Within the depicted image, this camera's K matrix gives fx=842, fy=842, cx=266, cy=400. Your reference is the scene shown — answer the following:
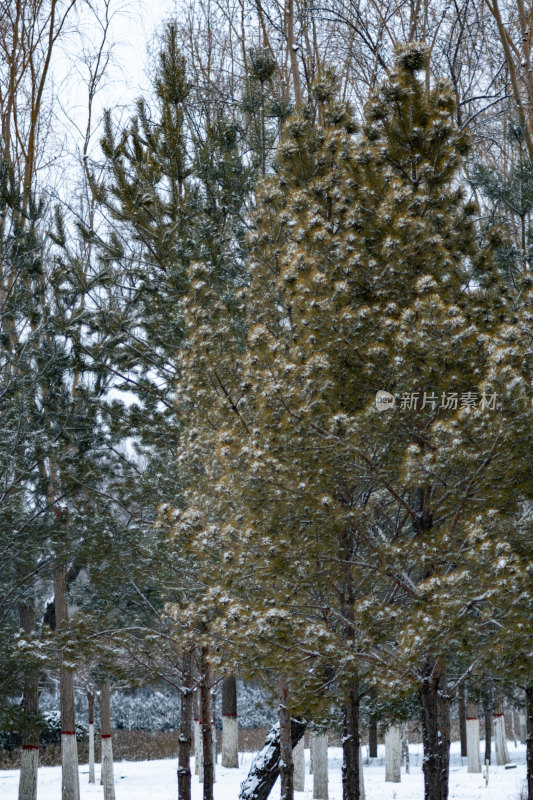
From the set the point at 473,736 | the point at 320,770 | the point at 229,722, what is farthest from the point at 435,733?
the point at 473,736

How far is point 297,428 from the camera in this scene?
732 cm

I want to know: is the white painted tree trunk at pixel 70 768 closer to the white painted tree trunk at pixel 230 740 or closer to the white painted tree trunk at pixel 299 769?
the white painted tree trunk at pixel 299 769

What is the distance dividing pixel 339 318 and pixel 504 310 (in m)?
1.83

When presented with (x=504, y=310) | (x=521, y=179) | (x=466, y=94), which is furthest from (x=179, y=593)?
(x=466, y=94)

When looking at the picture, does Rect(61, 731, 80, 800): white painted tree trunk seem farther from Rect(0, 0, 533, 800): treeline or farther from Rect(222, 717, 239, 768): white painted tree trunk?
Rect(222, 717, 239, 768): white painted tree trunk

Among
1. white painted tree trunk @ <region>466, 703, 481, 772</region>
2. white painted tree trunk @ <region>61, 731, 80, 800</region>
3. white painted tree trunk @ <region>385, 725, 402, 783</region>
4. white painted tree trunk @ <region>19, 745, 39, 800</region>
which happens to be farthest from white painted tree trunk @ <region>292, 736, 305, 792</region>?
white painted tree trunk @ <region>19, 745, 39, 800</region>

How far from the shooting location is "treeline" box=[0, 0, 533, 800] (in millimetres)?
7195

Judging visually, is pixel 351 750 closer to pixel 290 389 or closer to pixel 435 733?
pixel 435 733

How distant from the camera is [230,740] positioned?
71.7 feet

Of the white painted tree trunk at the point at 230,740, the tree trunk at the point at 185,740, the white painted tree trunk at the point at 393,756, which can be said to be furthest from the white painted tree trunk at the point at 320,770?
the white painted tree trunk at the point at 393,756

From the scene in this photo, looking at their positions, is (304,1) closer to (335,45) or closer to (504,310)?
(335,45)

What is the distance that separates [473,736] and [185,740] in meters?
12.7

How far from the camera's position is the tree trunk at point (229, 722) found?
2102 cm

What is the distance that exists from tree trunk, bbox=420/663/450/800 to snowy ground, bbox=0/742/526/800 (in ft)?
31.7
